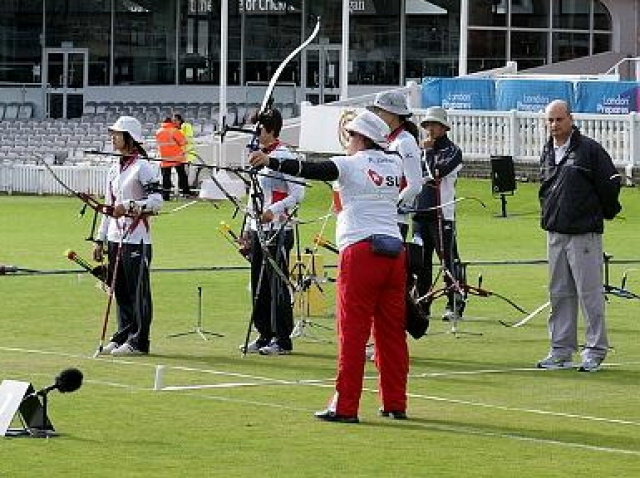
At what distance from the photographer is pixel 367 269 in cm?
1345

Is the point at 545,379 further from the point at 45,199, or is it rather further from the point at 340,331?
the point at 45,199

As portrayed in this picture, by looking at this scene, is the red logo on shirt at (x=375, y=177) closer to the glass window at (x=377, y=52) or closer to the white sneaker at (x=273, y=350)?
the white sneaker at (x=273, y=350)

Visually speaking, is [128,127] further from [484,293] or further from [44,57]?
[44,57]

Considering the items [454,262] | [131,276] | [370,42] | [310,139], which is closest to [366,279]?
[131,276]

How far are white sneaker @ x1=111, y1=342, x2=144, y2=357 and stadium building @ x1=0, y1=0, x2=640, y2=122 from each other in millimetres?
39857

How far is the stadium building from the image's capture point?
2291 inches

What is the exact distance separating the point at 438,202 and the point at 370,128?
6292 mm

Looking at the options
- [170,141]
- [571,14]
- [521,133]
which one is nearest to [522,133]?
[521,133]

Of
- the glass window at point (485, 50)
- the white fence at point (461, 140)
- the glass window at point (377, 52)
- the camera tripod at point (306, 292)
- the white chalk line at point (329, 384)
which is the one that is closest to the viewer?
the white chalk line at point (329, 384)

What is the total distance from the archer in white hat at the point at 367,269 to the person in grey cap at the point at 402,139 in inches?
75.0

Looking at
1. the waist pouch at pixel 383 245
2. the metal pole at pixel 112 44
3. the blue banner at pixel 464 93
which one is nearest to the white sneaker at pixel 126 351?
the waist pouch at pixel 383 245

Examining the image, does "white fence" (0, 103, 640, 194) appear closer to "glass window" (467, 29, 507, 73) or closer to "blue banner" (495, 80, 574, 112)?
"blue banner" (495, 80, 574, 112)

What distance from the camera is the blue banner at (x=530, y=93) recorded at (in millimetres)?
43125

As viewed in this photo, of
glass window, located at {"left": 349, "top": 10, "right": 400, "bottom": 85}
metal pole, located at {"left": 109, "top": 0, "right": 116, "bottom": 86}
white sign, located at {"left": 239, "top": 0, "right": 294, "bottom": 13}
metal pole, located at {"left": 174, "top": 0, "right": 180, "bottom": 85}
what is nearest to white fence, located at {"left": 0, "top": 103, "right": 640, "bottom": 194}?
glass window, located at {"left": 349, "top": 10, "right": 400, "bottom": 85}
